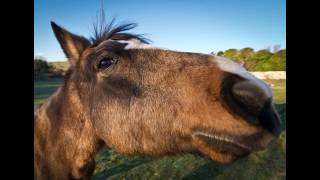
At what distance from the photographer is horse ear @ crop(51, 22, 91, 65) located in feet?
12.1

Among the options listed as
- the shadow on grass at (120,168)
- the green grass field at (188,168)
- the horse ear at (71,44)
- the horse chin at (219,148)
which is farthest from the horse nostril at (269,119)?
the shadow on grass at (120,168)

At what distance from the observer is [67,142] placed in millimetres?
3584

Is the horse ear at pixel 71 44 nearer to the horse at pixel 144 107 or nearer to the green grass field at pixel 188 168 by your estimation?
the horse at pixel 144 107

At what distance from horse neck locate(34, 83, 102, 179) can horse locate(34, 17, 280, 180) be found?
1 cm

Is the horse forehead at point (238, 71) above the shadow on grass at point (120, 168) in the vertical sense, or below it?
above

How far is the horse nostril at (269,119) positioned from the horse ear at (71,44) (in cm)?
249

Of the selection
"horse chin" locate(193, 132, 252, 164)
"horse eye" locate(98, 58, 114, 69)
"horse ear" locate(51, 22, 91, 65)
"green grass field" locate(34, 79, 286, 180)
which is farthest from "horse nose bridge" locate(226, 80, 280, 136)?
"green grass field" locate(34, 79, 286, 180)

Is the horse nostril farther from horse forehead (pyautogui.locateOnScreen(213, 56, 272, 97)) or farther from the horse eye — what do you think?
the horse eye

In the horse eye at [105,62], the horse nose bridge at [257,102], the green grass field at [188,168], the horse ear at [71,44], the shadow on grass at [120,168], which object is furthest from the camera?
the shadow on grass at [120,168]

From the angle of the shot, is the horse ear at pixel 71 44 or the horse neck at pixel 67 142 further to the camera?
the horse ear at pixel 71 44

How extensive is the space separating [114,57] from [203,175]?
571cm

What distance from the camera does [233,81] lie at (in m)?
2.15

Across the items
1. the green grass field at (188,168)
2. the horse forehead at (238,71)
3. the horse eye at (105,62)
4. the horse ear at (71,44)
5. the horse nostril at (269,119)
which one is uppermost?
the horse ear at (71,44)

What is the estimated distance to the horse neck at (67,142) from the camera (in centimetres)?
355
